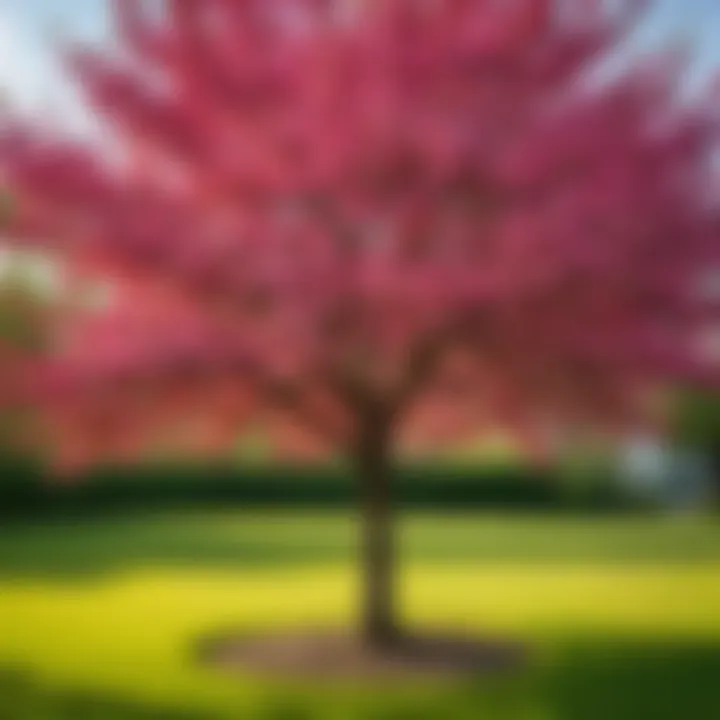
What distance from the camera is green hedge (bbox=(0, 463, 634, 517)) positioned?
2.80 metres

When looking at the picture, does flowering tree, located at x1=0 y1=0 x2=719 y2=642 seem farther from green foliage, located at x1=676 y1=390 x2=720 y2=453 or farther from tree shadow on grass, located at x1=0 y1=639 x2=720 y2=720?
tree shadow on grass, located at x1=0 y1=639 x2=720 y2=720

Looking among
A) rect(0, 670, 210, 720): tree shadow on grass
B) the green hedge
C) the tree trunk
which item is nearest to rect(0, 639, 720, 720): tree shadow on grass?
rect(0, 670, 210, 720): tree shadow on grass

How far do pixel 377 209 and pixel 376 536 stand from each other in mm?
724

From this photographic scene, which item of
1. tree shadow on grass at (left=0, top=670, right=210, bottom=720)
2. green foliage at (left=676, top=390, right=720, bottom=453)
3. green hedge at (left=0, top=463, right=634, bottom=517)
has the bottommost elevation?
tree shadow on grass at (left=0, top=670, right=210, bottom=720)

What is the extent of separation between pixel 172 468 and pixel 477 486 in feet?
2.25

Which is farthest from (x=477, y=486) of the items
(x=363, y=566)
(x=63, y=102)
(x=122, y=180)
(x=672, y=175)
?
(x=63, y=102)

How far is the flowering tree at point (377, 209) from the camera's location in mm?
2750

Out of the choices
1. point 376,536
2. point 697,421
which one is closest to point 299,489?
point 376,536

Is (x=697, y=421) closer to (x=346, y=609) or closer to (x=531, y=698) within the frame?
(x=531, y=698)

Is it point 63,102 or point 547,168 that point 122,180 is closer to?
point 63,102

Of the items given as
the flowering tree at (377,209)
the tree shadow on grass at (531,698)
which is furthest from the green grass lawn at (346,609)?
the flowering tree at (377,209)

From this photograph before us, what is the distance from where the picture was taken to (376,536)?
2.78 metres

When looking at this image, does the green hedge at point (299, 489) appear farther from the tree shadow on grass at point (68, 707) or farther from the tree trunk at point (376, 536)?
the tree shadow on grass at point (68, 707)

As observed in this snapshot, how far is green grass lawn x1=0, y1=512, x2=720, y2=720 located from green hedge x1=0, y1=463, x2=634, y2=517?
40 millimetres
